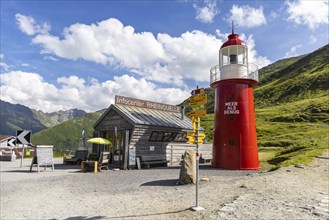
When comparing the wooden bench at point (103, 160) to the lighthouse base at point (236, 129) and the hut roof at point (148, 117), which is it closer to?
the hut roof at point (148, 117)

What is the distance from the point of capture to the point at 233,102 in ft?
66.3

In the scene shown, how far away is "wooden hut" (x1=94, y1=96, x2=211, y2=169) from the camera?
826 inches

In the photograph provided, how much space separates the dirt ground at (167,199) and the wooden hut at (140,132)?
6.86 meters

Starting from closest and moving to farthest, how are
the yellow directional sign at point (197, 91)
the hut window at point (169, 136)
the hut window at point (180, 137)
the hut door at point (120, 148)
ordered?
the yellow directional sign at point (197, 91)
the hut door at point (120, 148)
the hut window at point (169, 136)
the hut window at point (180, 137)

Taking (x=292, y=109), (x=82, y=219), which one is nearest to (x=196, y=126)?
(x=82, y=219)

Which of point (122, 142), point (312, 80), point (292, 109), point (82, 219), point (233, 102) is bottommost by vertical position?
point (82, 219)

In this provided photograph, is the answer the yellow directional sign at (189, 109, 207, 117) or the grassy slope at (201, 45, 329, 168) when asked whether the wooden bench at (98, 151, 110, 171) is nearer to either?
the grassy slope at (201, 45, 329, 168)

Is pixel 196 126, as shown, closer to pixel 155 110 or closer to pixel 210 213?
pixel 210 213

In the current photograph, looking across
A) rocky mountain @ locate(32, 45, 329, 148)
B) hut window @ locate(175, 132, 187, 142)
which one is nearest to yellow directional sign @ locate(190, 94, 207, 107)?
hut window @ locate(175, 132, 187, 142)

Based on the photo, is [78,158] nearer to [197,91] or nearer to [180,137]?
[180,137]

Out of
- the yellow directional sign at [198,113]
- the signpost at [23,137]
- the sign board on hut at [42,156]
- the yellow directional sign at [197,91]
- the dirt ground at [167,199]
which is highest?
the yellow directional sign at [197,91]

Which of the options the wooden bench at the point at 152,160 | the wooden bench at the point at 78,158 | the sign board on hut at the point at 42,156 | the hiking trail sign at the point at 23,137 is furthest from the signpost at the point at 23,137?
the wooden bench at the point at 152,160

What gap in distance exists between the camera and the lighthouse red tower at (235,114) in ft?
64.8

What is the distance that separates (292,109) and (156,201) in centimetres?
8729
